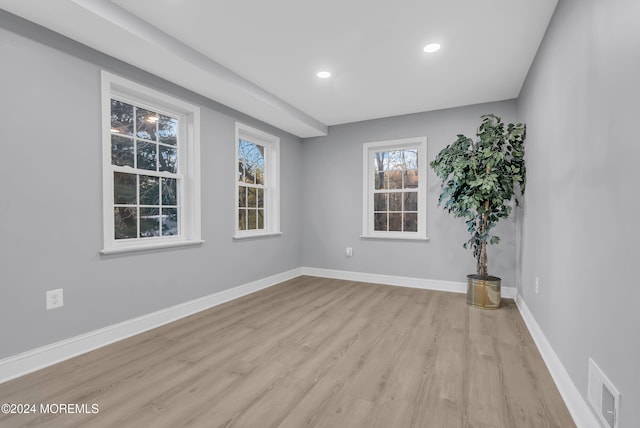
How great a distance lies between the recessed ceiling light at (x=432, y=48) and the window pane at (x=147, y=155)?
2.72m

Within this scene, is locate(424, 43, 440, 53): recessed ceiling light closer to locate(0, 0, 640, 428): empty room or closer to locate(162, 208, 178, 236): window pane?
locate(0, 0, 640, 428): empty room

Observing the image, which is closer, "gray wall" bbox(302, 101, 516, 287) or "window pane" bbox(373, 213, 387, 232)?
"gray wall" bbox(302, 101, 516, 287)

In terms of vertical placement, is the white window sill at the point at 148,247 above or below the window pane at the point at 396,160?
below

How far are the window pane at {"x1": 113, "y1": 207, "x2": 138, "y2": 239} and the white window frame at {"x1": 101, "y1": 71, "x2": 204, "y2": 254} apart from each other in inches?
2.2

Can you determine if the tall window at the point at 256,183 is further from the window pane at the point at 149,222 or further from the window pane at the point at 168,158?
the window pane at the point at 149,222

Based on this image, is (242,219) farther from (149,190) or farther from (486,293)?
(486,293)

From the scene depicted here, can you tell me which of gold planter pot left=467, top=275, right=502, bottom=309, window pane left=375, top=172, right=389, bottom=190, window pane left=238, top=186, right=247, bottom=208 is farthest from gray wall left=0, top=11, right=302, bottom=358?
A: gold planter pot left=467, top=275, right=502, bottom=309

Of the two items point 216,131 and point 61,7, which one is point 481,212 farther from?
point 61,7

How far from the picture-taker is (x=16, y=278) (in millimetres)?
1961

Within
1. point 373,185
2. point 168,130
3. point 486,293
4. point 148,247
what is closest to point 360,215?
point 373,185

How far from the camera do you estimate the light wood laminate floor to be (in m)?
1.57

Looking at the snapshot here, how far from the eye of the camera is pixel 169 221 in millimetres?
3133

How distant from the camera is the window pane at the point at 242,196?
13.3 feet

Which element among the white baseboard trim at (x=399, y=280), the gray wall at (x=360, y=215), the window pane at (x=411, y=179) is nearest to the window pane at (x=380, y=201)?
the gray wall at (x=360, y=215)
